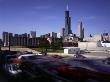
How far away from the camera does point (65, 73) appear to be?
7457 millimetres

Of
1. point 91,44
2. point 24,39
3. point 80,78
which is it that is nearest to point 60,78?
point 80,78

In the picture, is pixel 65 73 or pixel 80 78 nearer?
pixel 80 78

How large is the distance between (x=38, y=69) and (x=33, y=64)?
87 centimetres

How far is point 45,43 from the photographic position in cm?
11931

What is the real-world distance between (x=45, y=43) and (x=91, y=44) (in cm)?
2349

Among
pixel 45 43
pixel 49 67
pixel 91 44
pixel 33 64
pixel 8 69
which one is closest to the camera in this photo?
pixel 49 67

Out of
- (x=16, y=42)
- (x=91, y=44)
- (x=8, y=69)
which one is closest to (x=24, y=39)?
(x=16, y=42)

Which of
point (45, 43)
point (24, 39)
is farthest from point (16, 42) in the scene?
point (45, 43)

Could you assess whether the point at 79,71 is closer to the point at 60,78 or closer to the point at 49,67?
the point at 60,78

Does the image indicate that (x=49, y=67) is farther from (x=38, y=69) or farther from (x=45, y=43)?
(x=45, y=43)

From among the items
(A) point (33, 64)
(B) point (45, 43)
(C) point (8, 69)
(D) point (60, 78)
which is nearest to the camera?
(D) point (60, 78)

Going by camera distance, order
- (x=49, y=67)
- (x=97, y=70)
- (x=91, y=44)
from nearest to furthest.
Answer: (x=97, y=70), (x=49, y=67), (x=91, y=44)

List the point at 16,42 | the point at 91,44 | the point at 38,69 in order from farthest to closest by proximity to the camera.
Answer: the point at 16,42 → the point at 91,44 → the point at 38,69

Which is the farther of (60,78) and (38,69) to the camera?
(38,69)
